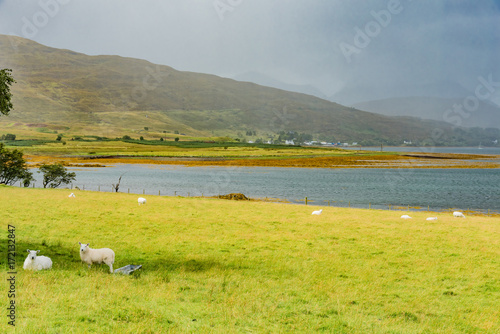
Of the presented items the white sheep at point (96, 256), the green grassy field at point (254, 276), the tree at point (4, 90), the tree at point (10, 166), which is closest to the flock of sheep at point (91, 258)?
the white sheep at point (96, 256)

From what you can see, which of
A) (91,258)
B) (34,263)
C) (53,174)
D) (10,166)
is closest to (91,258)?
(91,258)

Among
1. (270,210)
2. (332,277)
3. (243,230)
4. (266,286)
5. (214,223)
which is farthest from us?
(270,210)

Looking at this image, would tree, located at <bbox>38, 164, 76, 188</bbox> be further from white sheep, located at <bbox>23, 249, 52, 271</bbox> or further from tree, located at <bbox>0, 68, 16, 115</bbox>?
white sheep, located at <bbox>23, 249, 52, 271</bbox>

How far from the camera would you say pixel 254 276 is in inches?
742

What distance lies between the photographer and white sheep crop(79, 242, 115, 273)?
61.0 ft

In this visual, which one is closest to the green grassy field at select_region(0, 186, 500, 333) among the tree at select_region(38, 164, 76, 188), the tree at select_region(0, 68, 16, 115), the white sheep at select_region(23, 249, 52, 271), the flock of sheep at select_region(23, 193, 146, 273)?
the flock of sheep at select_region(23, 193, 146, 273)

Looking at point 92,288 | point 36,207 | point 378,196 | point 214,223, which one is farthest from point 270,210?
point 378,196

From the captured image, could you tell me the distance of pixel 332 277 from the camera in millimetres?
19188

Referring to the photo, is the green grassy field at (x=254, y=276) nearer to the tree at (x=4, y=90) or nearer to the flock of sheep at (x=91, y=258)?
the flock of sheep at (x=91, y=258)

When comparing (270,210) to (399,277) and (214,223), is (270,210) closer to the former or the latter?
(214,223)

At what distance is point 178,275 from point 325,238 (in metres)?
13.7

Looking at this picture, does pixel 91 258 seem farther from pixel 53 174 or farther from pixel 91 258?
pixel 53 174

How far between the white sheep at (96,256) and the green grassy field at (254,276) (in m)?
0.47

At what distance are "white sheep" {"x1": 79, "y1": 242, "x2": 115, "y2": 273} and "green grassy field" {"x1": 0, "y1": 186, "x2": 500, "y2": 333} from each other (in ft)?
1.54
